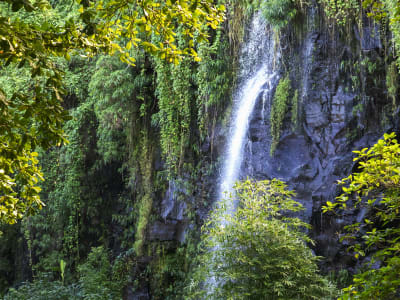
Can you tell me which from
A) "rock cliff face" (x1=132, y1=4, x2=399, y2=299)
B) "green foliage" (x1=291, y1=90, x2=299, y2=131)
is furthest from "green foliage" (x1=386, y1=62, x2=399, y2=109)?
"green foliage" (x1=291, y1=90, x2=299, y2=131)

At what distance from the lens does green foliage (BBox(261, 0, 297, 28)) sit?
7.72 m

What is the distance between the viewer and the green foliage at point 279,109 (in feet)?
25.5

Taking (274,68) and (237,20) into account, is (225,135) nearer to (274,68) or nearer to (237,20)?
(274,68)

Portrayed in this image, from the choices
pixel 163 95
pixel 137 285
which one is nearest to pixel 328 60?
pixel 163 95

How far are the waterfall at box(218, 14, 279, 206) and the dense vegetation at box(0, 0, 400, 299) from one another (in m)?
0.26

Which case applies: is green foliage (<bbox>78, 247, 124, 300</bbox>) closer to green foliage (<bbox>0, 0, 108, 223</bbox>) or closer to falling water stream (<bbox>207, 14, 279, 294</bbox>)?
falling water stream (<bbox>207, 14, 279, 294</bbox>)

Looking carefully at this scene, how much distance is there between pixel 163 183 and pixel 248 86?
318 centimetres

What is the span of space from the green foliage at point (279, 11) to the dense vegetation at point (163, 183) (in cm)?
2

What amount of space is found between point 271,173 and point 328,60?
2324 mm

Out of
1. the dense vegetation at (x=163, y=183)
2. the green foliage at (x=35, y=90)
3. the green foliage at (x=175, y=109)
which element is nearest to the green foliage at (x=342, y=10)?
the dense vegetation at (x=163, y=183)

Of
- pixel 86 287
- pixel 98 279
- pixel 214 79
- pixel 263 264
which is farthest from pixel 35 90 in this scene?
pixel 98 279

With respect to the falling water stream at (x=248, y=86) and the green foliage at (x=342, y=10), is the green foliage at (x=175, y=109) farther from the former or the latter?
the green foliage at (x=342, y=10)

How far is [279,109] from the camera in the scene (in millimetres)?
7801

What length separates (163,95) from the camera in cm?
957
